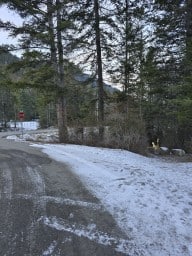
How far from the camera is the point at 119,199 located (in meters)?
6.09

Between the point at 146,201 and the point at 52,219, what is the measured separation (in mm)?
1836

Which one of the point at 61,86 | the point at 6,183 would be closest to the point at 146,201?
the point at 6,183

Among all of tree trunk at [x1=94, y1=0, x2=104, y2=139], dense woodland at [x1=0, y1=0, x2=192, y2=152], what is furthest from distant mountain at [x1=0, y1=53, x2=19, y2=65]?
tree trunk at [x1=94, y1=0, x2=104, y2=139]

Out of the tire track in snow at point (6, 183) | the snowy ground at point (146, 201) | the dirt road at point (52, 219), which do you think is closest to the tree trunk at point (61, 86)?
the snowy ground at point (146, 201)

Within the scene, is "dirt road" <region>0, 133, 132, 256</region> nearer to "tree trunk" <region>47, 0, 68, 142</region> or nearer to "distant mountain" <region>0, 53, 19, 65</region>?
"tree trunk" <region>47, 0, 68, 142</region>

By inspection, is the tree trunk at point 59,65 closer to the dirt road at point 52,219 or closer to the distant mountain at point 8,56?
the distant mountain at point 8,56

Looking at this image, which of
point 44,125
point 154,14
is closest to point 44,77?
point 154,14

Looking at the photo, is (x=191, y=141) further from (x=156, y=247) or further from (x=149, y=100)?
(x=156, y=247)

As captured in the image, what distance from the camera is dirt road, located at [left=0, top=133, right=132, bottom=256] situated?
168 inches

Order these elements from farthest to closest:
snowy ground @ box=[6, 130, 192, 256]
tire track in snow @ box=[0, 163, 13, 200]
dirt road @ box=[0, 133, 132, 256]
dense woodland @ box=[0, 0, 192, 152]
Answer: dense woodland @ box=[0, 0, 192, 152], tire track in snow @ box=[0, 163, 13, 200], snowy ground @ box=[6, 130, 192, 256], dirt road @ box=[0, 133, 132, 256]

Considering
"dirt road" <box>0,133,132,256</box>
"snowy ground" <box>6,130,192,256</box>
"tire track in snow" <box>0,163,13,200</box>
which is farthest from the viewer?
"tire track in snow" <box>0,163,13,200</box>

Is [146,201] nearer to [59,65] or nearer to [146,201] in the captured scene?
[146,201]

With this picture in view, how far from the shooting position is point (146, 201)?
5980 millimetres

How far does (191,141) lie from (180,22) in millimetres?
6706
